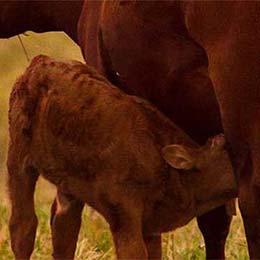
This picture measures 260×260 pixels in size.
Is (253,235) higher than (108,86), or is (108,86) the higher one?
(108,86)

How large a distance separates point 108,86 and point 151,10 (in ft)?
0.84

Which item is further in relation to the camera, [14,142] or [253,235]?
[14,142]

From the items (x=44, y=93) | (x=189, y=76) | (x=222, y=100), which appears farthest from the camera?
(x=44, y=93)

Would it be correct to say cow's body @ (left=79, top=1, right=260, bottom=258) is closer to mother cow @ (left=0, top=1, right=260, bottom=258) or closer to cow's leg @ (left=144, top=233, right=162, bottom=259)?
mother cow @ (left=0, top=1, right=260, bottom=258)

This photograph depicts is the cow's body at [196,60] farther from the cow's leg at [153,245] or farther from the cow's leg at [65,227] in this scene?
the cow's leg at [65,227]

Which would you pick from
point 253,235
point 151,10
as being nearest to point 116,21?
point 151,10

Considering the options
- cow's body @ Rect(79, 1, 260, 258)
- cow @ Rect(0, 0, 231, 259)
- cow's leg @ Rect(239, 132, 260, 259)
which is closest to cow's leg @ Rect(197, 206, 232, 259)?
cow @ Rect(0, 0, 231, 259)

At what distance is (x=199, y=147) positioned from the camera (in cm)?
334

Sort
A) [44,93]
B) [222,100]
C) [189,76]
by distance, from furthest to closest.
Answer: [44,93], [189,76], [222,100]

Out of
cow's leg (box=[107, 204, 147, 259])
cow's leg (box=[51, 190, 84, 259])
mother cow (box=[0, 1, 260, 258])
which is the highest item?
mother cow (box=[0, 1, 260, 258])

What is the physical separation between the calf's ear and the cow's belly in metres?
0.12

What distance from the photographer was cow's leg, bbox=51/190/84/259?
3.76 metres

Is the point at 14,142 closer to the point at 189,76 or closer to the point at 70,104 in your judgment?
the point at 70,104

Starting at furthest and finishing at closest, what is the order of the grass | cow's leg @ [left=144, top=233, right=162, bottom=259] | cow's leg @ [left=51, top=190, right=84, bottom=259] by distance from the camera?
the grass, cow's leg @ [left=51, top=190, right=84, bottom=259], cow's leg @ [left=144, top=233, right=162, bottom=259]
